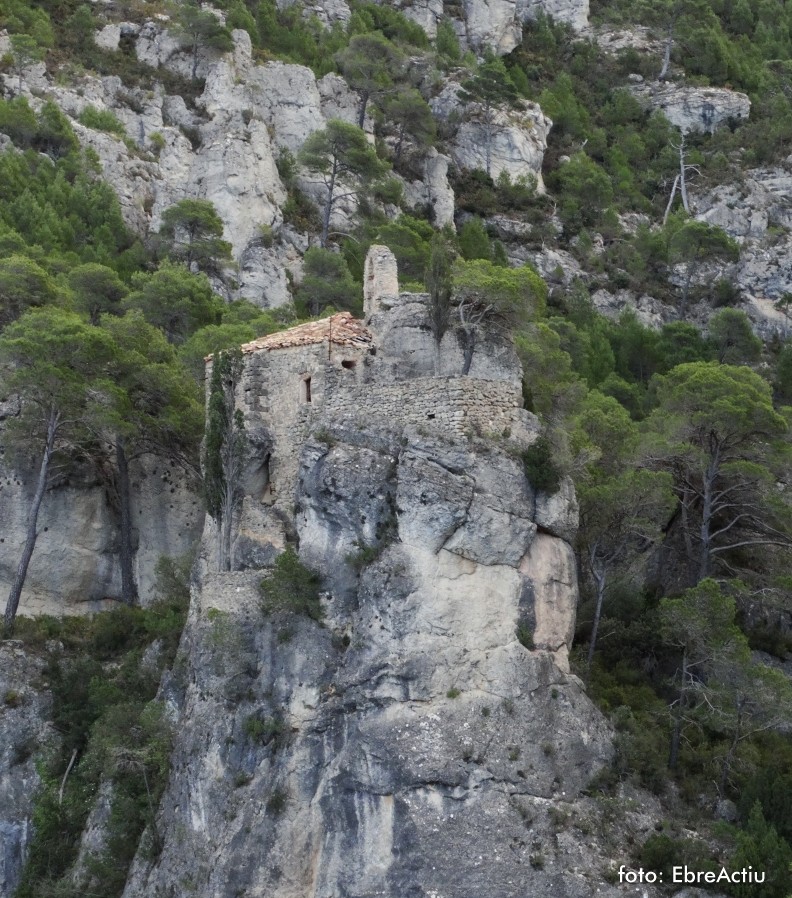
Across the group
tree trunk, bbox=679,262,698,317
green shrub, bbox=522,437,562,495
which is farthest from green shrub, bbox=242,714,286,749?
tree trunk, bbox=679,262,698,317

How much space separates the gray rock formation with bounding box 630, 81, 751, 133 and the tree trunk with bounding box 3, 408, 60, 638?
56417 millimetres

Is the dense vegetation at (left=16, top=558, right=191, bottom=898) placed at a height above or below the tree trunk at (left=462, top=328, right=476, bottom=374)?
below

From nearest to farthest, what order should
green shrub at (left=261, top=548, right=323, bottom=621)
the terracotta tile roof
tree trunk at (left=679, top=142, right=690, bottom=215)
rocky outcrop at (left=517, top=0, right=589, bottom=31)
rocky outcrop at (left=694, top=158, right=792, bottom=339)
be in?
green shrub at (left=261, top=548, right=323, bottom=621) → the terracotta tile roof → rocky outcrop at (left=694, top=158, right=792, bottom=339) → tree trunk at (left=679, top=142, right=690, bottom=215) → rocky outcrop at (left=517, top=0, right=589, bottom=31)

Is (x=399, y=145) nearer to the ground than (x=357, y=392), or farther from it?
nearer to the ground

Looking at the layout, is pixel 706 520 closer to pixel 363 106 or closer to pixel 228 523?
pixel 228 523

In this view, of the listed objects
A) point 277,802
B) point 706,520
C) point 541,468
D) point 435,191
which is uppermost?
point 541,468

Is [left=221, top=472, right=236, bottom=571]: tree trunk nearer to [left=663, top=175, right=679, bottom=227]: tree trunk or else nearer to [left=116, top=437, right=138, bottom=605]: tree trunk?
[left=116, top=437, right=138, bottom=605]: tree trunk

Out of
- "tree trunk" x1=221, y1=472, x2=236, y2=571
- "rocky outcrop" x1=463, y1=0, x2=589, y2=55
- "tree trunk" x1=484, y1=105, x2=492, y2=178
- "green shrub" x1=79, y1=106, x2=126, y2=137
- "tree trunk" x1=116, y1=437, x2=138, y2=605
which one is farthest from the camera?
"rocky outcrop" x1=463, y1=0, x2=589, y2=55

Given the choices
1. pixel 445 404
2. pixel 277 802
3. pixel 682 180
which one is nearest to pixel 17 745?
pixel 277 802

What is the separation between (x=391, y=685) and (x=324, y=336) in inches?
393

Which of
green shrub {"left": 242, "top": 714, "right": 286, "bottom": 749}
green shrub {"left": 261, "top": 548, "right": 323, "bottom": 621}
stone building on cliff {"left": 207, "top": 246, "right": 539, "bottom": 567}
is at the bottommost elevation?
green shrub {"left": 242, "top": 714, "right": 286, "bottom": 749}

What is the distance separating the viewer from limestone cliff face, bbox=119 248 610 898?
22891 millimetres

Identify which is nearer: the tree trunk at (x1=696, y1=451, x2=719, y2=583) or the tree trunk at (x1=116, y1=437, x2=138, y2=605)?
the tree trunk at (x1=696, y1=451, x2=719, y2=583)

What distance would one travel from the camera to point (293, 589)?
26297 mm
